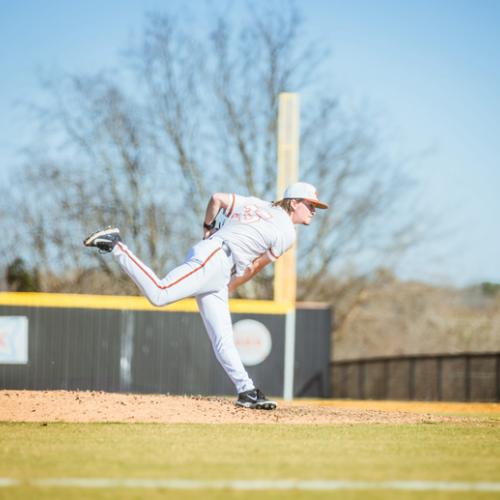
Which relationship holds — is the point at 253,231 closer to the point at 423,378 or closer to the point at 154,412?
the point at 154,412

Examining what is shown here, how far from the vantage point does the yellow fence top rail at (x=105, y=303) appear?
16250mm

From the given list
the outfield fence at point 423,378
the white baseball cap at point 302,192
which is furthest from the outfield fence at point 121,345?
the white baseball cap at point 302,192

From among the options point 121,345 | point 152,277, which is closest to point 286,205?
point 152,277

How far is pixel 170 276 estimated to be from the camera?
22.8ft

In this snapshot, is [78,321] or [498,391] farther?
[498,391]

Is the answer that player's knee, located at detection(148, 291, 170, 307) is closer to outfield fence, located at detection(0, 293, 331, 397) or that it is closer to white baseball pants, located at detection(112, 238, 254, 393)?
white baseball pants, located at detection(112, 238, 254, 393)

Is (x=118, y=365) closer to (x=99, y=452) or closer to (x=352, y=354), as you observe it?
(x=99, y=452)

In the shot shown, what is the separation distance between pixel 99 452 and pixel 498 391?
14650 mm

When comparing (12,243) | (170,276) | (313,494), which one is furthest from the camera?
(12,243)

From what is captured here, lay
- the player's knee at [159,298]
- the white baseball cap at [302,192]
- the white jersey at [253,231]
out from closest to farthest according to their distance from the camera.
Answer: the player's knee at [159,298], the white jersey at [253,231], the white baseball cap at [302,192]

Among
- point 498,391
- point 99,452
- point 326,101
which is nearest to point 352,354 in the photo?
point 326,101

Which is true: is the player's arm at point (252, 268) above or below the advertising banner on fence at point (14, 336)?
above

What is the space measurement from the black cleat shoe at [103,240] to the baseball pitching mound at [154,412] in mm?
1224

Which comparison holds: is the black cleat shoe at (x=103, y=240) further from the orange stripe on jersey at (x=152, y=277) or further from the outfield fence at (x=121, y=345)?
the outfield fence at (x=121, y=345)
